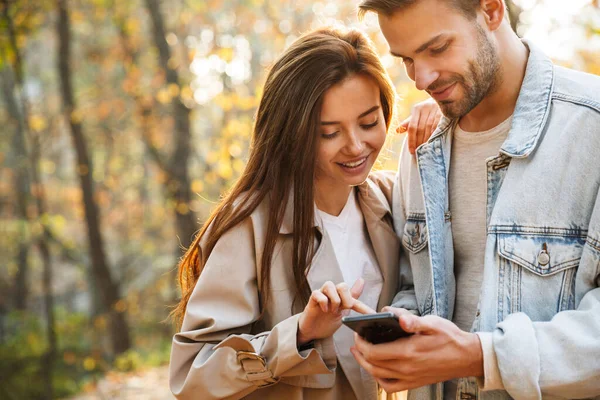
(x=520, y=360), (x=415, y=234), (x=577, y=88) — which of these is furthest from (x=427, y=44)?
(x=520, y=360)

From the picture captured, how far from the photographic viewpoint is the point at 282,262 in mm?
2912

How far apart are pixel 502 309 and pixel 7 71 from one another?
15.6 meters

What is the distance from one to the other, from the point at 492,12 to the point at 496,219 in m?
0.80

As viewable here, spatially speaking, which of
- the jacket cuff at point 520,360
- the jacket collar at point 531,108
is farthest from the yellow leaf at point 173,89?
the jacket cuff at point 520,360

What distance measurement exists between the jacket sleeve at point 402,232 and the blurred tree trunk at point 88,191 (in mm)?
9054

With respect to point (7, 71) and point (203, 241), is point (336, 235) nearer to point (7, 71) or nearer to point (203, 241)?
point (203, 241)

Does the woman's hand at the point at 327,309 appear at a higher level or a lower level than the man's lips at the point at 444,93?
lower

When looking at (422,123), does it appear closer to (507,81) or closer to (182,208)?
(507,81)

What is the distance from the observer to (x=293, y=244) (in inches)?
115

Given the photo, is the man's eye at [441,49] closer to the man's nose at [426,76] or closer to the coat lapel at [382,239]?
the man's nose at [426,76]

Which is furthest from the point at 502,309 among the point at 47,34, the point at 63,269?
the point at 63,269

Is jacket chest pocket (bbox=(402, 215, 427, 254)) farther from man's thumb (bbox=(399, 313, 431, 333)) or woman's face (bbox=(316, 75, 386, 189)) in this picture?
man's thumb (bbox=(399, 313, 431, 333))

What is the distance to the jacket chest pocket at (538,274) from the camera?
2316mm

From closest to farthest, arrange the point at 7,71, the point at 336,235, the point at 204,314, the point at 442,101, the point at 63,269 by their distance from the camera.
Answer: the point at 442,101 → the point at 204,314 → the point at 336,235 → the point at 7,71 → the point at 63,269
